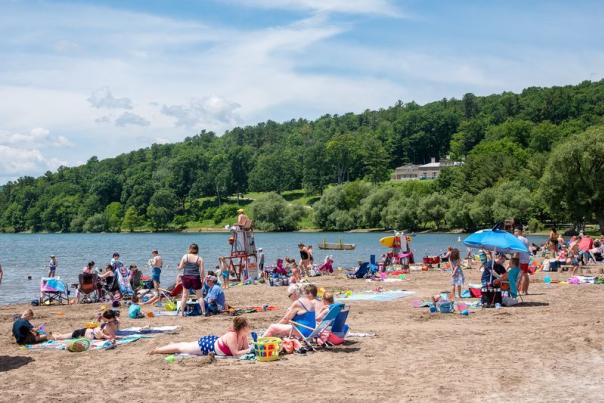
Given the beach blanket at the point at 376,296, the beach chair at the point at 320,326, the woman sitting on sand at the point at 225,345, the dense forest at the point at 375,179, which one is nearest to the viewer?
the woman sitting on sand at the point at 225,345

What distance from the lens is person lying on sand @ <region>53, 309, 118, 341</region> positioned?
476 inches

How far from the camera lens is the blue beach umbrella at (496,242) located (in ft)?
50.2

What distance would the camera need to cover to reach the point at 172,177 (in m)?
144

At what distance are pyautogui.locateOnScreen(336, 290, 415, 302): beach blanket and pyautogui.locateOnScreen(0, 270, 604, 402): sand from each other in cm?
388

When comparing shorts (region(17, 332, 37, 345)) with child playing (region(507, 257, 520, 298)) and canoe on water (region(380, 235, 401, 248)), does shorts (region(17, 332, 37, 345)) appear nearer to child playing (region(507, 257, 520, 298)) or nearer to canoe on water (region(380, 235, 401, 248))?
child playing (region(507, 257, 520, 298))

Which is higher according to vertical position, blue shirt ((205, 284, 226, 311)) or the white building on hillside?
the white building on hillside

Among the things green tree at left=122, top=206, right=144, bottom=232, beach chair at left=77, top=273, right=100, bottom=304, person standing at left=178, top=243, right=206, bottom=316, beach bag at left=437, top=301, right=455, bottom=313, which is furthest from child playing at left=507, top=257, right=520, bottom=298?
green tree at left=122, top=206, right=144, bottom=232

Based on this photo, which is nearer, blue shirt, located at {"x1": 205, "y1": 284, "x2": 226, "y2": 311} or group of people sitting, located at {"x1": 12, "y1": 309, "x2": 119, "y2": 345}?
group of people sitting, located at {"x1": 12, "y1": 309, "x2": 119, "y2": 345}

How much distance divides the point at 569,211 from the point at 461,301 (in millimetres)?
48829

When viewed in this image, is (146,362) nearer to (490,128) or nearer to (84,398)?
(84,398)

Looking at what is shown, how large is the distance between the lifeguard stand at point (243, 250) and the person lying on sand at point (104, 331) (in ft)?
39.6

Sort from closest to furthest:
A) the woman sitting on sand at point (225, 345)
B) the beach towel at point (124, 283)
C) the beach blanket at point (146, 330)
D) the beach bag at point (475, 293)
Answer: the woman sitting on sand at point (225, 345) < the beach blanket at point (146, 330) < the beach bag at point (475, 293) < the beach towel at point (124, 283)

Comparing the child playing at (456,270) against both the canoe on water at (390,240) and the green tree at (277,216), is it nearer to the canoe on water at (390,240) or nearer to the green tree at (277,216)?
the canoe on water at (390,240)

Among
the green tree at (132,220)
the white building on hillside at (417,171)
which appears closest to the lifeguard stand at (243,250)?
the green tree at (132,220)
